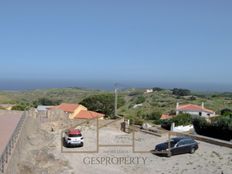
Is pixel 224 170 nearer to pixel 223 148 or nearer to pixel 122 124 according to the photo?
pixel 223 148

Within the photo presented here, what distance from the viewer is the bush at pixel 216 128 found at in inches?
1113

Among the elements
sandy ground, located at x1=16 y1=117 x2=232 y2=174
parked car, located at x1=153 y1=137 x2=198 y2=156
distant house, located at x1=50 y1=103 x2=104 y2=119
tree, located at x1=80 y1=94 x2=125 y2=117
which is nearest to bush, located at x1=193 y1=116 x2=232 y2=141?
sandy ground, located at x1=16 y1=117 x2=232 y2=174

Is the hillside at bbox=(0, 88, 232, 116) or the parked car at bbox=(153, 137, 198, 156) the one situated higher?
the parked car at bbox=(153, 137, 198, 156)

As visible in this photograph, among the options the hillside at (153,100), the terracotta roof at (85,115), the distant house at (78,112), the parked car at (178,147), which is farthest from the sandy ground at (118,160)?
the hillside at (153,100)

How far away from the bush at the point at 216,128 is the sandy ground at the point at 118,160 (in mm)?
3495

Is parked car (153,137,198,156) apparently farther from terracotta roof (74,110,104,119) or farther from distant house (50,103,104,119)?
distant house (50,103,104,119)

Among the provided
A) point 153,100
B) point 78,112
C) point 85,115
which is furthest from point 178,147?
point 153,100

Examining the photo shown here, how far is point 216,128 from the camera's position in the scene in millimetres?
29438

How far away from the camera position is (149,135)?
29719 millimetres

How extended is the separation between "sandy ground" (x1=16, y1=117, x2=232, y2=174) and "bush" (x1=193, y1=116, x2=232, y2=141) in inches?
138

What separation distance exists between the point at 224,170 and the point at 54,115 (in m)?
18.7

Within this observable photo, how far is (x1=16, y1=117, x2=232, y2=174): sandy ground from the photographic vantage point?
19047 millimetres


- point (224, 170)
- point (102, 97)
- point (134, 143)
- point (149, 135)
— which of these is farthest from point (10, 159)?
point (102, 97)

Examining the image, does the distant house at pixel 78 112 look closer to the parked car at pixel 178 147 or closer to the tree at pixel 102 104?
the tree at pixel 102 104
